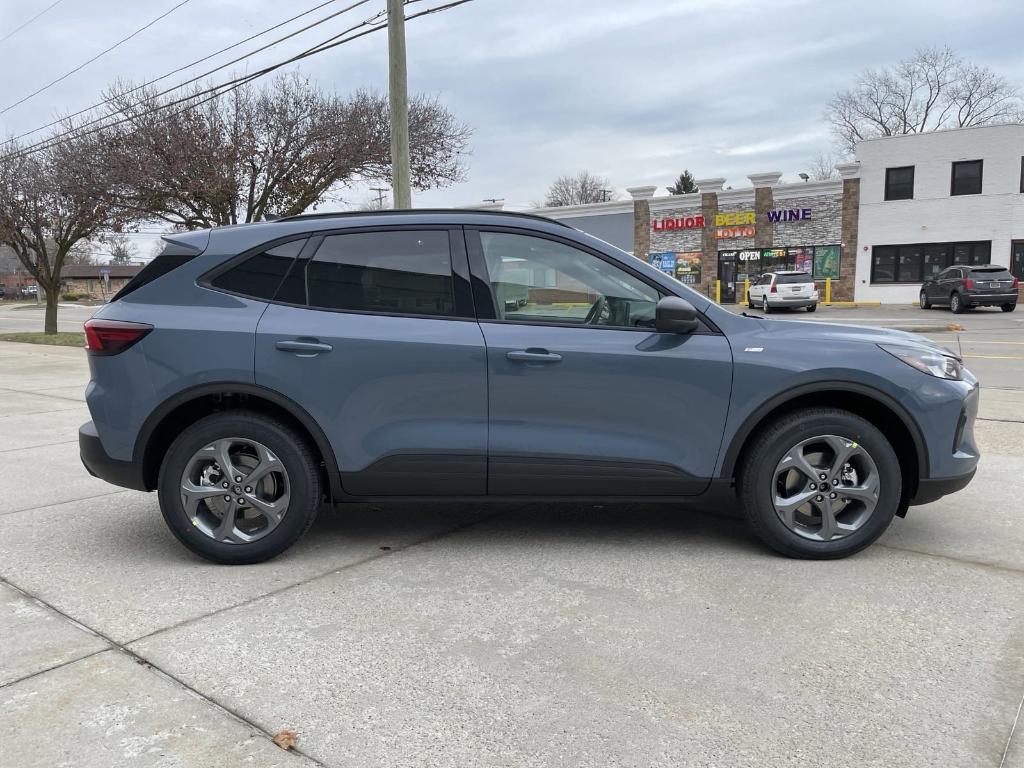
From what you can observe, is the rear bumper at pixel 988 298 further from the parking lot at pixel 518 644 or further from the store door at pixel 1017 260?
the parking lot at pixel 518 644

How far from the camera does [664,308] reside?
147 inches

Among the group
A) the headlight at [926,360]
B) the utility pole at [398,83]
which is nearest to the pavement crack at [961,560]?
the headlight at [926,360]

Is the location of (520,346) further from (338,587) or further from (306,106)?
(306,106)

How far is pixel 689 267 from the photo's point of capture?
36875 mm

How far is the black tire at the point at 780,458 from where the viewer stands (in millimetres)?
3805

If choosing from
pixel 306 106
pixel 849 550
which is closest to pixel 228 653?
pixel 849 550

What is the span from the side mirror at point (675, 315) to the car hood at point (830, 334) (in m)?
0.41

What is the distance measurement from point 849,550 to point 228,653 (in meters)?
2.90

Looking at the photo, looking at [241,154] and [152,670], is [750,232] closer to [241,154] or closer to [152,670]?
[241,154]

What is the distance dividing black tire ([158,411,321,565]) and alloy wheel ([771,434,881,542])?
7.54 feet

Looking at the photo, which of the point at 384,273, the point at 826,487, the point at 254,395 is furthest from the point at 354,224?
the point at 826,487

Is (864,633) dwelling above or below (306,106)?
below

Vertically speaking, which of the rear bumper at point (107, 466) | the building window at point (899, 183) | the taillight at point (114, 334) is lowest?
the rear bumper at point (107, 466)

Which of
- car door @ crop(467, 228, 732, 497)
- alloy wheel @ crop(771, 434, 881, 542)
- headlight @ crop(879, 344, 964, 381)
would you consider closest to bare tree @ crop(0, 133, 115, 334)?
car door @ crop(467, 228, 732, 497)
